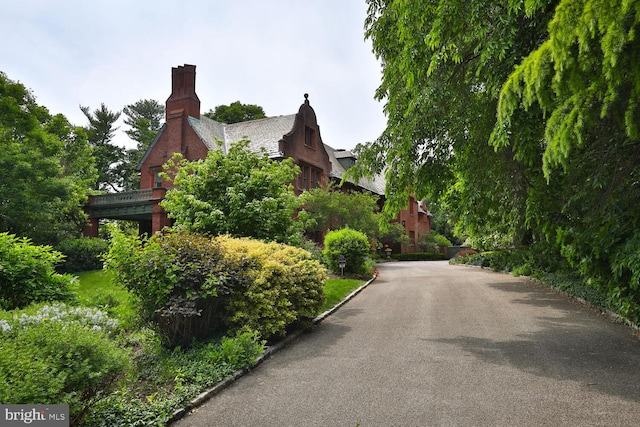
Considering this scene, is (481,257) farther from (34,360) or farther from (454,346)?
(34,360)

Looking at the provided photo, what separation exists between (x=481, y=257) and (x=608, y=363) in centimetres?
2378

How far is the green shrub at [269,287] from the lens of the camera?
7289 millimetres

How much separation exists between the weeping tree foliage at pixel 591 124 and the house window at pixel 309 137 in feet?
80.2

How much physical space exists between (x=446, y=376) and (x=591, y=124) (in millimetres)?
3619

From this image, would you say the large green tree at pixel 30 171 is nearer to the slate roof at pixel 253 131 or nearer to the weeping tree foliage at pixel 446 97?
the slate roof at pixel 253 131

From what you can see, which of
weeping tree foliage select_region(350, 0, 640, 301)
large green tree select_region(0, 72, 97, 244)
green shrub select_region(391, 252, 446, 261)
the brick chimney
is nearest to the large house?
the brick chimney

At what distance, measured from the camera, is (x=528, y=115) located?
18.3 feet

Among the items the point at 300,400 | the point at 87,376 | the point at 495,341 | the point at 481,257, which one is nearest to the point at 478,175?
the point at 495,341

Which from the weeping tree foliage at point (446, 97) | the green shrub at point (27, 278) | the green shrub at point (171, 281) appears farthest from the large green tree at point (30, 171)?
the weeping tree foliage at point (446, 97)

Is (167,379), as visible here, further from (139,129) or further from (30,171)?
(139,129)

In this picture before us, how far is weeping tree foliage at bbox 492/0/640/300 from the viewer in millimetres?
3234

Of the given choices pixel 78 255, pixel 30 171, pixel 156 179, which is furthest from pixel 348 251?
pixel 156 179

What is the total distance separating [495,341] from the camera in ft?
24.8

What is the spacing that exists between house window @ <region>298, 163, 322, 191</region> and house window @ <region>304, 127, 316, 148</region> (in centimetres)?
169
